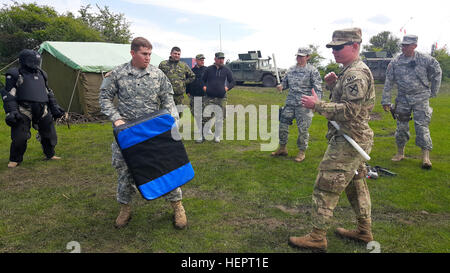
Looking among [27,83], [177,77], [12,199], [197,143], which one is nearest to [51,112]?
[27,83]

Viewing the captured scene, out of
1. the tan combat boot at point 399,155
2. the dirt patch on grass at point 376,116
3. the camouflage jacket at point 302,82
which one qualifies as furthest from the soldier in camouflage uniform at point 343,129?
the dirt patch on grass at point 376,116

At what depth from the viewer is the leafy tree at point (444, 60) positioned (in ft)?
88.9

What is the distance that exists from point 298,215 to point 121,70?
274 cm

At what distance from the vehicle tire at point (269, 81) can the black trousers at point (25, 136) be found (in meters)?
18.4

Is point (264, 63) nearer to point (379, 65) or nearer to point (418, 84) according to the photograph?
point (379, 65)

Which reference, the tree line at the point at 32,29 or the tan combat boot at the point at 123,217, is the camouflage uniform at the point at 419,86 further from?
the tree line at the point at 32,29

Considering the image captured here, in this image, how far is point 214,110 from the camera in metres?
7.82

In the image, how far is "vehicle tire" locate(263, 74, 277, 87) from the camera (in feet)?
74.7

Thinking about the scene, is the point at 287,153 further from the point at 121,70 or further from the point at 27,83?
the point at 27,83

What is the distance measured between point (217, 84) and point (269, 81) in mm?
15981

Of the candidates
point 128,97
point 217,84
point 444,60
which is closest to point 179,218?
point 128,97

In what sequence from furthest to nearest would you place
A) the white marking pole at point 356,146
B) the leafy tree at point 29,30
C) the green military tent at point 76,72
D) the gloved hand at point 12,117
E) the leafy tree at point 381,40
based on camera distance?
the leafy tree at point 381,40, the leafy tree at point 29,30, the green military tent at point 76,72, the gloved hand at point 12,117, the white marking pole at point 356,146

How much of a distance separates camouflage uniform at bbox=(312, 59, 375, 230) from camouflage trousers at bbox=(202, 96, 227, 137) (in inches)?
191

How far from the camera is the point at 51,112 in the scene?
6.11 metres
